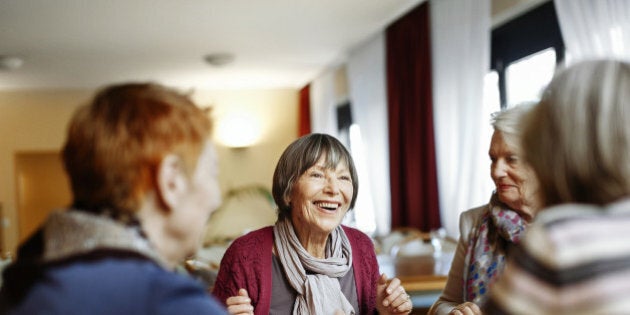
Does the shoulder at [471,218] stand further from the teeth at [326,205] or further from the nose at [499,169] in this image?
the teeth at [326,205]

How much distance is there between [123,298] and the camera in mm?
922

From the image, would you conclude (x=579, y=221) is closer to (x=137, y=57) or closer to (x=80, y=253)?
(x=80, y=253)

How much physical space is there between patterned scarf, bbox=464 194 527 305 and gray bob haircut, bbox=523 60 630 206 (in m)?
1.03

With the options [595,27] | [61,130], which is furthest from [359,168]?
[595,27]

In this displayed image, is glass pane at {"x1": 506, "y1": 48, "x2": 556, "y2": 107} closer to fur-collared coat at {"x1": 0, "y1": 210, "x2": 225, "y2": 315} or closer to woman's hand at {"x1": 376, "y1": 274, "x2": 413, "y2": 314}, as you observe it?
woman's hand at {"x1": 376, "y1": 274, "x2": 413, "y2": 314}

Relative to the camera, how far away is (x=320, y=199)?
2.04 metres

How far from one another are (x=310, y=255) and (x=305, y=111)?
27.7 ft

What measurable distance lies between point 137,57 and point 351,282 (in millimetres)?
6289

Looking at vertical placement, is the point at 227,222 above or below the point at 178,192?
below

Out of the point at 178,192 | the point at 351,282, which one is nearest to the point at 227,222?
the point at 351,282

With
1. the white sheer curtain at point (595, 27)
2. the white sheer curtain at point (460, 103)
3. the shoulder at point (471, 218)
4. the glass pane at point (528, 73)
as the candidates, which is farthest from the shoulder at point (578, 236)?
the white sheer curtain at point (460, 103)

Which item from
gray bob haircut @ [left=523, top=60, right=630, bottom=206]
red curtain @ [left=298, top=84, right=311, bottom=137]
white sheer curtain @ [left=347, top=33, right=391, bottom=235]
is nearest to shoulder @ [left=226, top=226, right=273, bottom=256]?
gray bob haircut @ [left=523, top=60, right=630, bottom=206]

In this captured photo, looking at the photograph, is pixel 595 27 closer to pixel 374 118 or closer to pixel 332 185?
pixel 332 185

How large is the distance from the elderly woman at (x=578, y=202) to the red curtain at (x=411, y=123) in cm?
536
